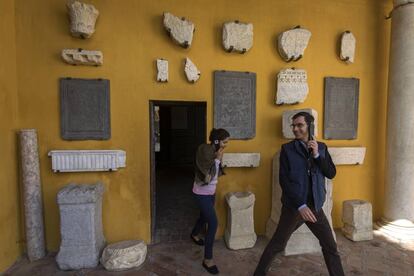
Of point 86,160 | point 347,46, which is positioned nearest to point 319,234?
point 86,160

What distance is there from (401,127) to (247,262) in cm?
319

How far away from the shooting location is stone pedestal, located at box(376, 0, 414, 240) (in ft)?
13.5

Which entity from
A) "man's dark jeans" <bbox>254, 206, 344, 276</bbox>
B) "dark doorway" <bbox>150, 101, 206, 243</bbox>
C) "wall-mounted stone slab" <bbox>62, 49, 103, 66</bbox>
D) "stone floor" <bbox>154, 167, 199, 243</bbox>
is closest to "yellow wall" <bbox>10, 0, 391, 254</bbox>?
"wall-mounted stone slab" <bbox>62, 49, 103, 66</bbox>

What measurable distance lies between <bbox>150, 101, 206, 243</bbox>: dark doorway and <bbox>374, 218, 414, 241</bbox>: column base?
3.09m

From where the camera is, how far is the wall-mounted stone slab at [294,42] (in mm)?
3988

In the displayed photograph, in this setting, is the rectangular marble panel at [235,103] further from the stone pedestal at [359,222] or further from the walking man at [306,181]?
the stone pedestal at [359,222]

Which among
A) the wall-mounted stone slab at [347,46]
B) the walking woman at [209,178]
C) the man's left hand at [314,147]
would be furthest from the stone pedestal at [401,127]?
the walking woman at [209,178]

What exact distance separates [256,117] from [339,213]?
2225mm

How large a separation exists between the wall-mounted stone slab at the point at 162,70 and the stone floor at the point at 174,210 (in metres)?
2.30

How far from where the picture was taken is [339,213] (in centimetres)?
451

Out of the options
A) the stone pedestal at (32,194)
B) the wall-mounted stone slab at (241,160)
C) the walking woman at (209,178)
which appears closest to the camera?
the walking woman at (209,178)

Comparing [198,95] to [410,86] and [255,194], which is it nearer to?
[255,194]

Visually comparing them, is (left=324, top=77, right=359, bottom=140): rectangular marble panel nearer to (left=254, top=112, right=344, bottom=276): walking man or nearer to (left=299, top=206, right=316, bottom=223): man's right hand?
(left=254, top=112, right=344, bottom=276): walking man

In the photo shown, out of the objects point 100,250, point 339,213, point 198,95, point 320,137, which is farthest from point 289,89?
point 100,250
